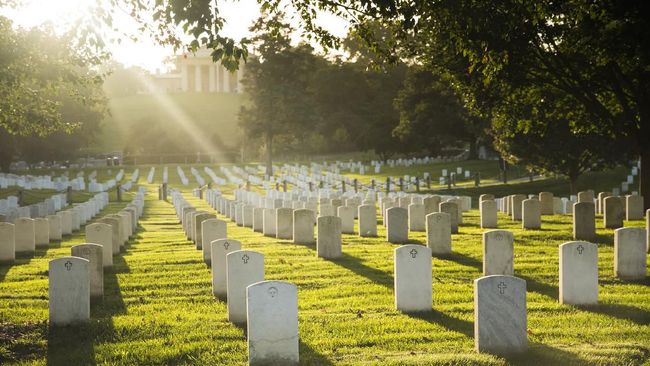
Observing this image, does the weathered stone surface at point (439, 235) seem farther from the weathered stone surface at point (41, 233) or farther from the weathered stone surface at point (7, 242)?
the weathered stone surface at point (41, 233)

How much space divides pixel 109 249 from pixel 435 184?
125 feet

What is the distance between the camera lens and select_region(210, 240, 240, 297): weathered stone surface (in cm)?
1245

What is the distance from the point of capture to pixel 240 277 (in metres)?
10.8

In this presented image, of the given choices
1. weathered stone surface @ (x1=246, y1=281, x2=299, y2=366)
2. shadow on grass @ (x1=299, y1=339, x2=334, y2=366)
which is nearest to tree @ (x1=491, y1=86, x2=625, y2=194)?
shadow on grass @ (x1=299, y1=339, x2=334, y2=366)

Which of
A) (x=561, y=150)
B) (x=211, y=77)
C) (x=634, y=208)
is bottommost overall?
(x=634, y=208)

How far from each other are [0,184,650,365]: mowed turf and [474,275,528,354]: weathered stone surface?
0.22 m

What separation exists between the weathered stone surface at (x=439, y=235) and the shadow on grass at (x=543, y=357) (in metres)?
7.85

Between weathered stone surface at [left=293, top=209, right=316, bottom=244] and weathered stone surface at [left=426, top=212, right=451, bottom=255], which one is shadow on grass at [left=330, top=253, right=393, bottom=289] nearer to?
weathered stone surface at [left=426, top=212, right=451, bottom=255]

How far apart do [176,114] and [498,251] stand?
12692 centimetres

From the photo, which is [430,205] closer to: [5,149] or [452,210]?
[452,210]

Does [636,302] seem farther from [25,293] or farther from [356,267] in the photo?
[25,293]

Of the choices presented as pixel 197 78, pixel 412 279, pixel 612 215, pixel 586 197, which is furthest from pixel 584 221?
pixel 197 78

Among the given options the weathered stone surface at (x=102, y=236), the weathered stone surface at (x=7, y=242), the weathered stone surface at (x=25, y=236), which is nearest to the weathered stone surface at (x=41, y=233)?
the weathered stone surface at (x=25, y=236)

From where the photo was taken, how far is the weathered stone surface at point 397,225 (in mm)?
19641
